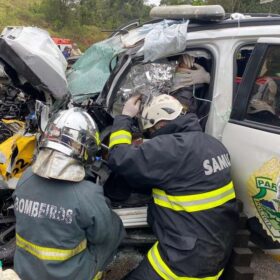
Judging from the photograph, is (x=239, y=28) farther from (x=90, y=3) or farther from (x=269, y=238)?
(x=90, y=3)

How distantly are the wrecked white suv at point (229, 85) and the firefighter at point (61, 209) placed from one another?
25.4 inches

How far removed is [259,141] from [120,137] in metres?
0.97

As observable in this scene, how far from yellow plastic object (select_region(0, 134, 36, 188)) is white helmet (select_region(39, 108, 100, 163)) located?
737mm

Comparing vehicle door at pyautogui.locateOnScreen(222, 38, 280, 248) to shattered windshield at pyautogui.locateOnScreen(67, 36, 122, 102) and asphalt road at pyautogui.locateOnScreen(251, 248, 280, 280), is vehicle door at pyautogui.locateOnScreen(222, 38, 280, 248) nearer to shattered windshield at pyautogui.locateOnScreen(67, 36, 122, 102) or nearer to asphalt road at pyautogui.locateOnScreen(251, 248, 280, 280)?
asphalt road at pyautogui.locateOnScreen(251, 248, 280, 280)

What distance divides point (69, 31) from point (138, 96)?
22.5m

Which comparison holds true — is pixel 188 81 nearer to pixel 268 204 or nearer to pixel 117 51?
pixel 117 51

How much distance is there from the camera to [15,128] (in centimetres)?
368

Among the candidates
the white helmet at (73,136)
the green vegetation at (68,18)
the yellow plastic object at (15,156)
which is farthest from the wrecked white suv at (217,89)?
the green vegetation at (68,18)

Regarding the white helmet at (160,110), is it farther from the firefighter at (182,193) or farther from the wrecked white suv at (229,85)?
the wrecked white suv at (229,85)

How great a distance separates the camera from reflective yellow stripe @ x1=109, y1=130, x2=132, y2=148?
9.13 ft

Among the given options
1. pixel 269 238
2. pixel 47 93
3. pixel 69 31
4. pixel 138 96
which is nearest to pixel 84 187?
pixel 138 96

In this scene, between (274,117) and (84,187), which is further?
(274,117)

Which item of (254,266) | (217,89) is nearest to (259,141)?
(217,89)

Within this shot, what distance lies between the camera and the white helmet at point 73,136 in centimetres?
237
